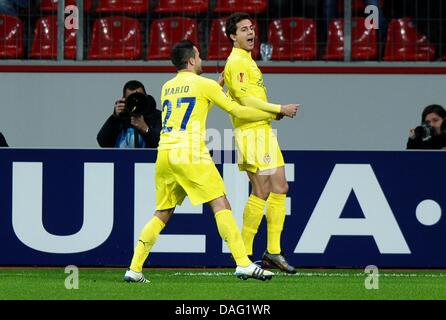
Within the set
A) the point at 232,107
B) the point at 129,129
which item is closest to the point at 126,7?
the point at 129,129

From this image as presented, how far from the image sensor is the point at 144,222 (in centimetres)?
1113

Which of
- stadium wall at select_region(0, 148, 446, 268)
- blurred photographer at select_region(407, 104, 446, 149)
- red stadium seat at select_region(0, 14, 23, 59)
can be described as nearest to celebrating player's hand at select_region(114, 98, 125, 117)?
stadium wall at select_region(0, 148, 446, 268)

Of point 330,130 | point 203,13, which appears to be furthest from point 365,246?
point 203,13

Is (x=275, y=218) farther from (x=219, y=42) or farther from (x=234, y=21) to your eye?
(x=219, y=42)

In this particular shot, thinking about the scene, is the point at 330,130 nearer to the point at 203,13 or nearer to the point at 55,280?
the point at 203,13

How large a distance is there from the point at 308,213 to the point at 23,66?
479 centimetres

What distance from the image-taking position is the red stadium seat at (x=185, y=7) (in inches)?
593

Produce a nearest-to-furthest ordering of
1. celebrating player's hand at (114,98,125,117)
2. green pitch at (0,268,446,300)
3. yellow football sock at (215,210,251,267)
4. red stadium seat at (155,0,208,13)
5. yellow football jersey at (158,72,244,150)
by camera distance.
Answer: green pitch at (0,268,446,300)
yellow football sock at (215,210,251,267)
yellow football jersey at (158,72,244,150)
celebrating player's hand at (114,98,125,117)
red stadium seat at (155,0,208,13)

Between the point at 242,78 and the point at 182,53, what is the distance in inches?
31.8

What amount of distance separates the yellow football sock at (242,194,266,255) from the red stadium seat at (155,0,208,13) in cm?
513

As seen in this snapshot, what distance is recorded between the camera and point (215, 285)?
9.42 m

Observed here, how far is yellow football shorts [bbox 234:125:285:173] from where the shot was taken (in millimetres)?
10234

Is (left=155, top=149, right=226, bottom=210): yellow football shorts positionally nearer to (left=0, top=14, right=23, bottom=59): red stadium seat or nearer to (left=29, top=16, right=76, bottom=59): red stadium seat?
→ (left=29, top=16, right=76, bottom=59): red stadium seat

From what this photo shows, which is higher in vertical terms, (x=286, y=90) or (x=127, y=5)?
(x=127, y=5)
